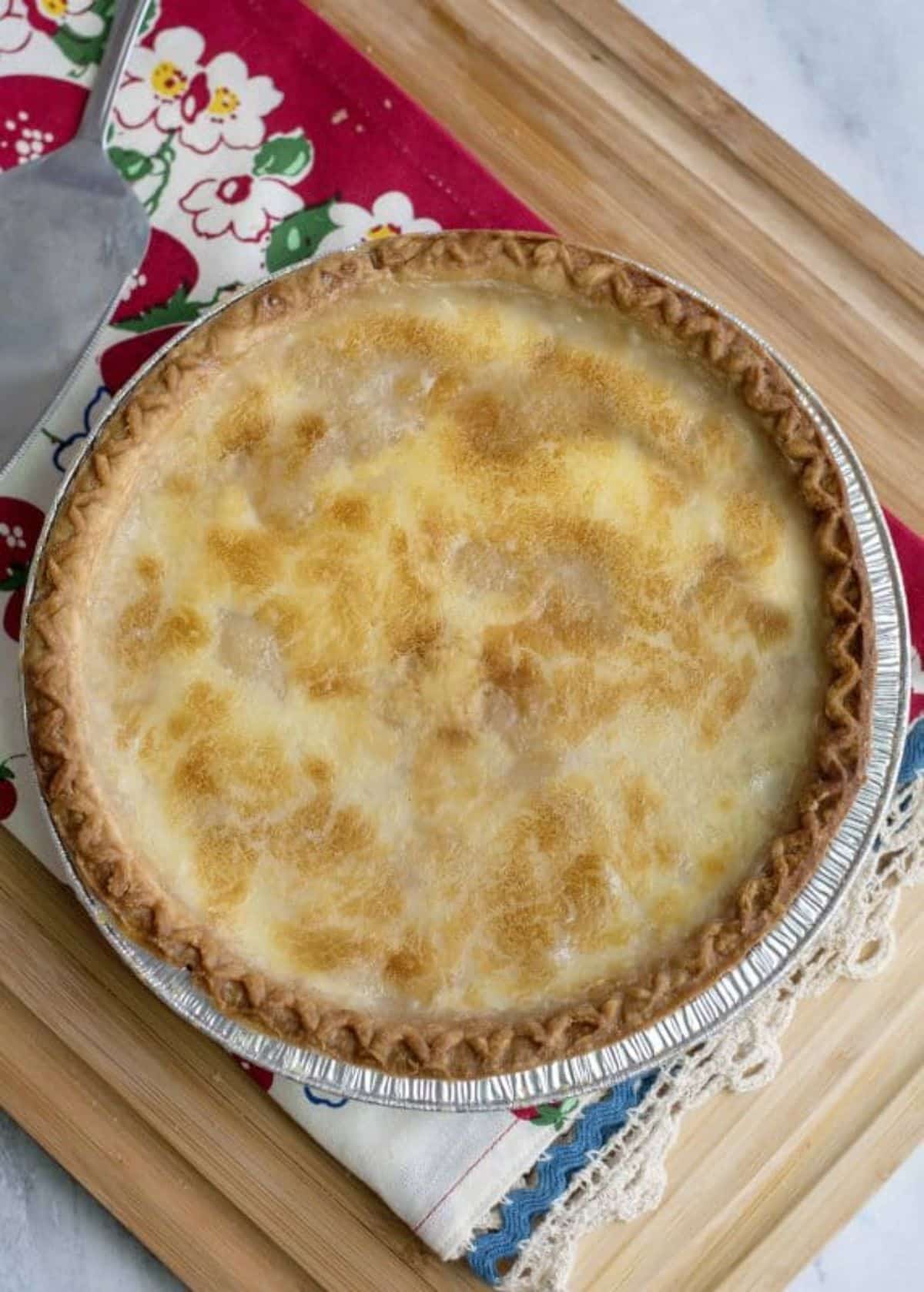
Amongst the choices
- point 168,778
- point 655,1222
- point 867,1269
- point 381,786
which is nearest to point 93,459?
point 168,778

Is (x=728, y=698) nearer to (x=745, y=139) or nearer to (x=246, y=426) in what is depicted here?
(x=246, y=426)

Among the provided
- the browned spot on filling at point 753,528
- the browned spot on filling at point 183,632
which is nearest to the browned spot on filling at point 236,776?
the browned spot on filling at point 183,632

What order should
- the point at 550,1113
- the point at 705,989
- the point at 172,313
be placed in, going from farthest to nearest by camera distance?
the point at 172,313 → the point at 550,1113 → the point at 705,989

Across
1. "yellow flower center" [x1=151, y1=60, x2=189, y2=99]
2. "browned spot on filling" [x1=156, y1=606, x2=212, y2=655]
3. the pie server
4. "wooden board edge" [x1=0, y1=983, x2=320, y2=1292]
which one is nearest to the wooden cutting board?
"wooden board edge" [x1=0, y1=983, x2=320, y2=1292]

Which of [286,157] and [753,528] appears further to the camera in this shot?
[286,157]

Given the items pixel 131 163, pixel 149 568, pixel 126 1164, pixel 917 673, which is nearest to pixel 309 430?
pixel 149 568

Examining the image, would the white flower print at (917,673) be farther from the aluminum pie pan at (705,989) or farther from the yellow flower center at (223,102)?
the yellow flower center at (223,102)

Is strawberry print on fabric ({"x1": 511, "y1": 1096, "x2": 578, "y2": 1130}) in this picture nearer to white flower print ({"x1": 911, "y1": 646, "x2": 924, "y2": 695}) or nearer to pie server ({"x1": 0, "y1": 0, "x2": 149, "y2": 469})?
white flower print ({"x1": 911, "y1": 646, "x2": 924, "y2": 695})
